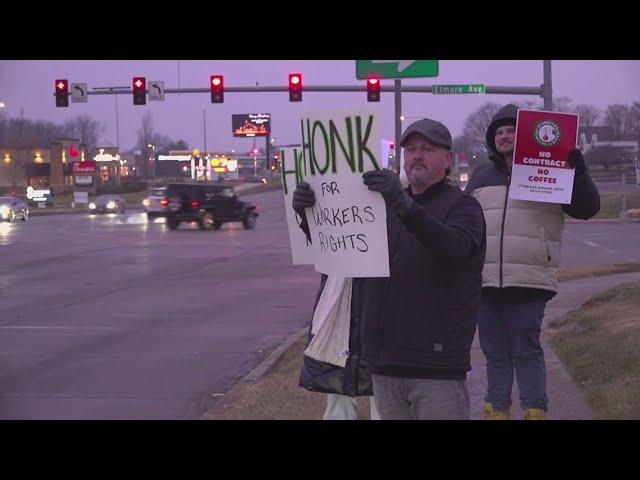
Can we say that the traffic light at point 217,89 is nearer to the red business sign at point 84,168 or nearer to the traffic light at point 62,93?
the traffic light at point 62,93

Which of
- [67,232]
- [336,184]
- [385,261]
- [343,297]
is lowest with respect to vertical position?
[67,232]

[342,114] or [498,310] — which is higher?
[342,114]

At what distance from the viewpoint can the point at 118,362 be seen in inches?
366

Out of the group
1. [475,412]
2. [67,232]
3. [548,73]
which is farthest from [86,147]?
[475,412]

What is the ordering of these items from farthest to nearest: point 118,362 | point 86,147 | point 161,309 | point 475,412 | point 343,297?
1. point 86,147
2. point 161,309
3. point 118,362
4. point 475,412
5. point 343,297

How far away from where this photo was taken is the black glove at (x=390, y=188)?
140 inches

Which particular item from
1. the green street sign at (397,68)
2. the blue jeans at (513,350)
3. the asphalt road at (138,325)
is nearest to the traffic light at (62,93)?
the asphalt road at (138,325)

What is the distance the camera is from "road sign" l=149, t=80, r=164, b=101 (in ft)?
96.5

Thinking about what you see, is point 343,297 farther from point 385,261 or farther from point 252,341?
point 252,341

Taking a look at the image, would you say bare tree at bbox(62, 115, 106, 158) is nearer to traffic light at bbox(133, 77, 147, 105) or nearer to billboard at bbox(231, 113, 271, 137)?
billboard at bbox(231, 113, 271, 137)

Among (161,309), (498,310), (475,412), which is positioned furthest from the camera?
(161,309)

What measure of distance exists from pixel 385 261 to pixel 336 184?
398mm

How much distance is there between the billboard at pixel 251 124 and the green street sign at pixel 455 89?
81787 mm

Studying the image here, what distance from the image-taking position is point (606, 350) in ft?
26.6
